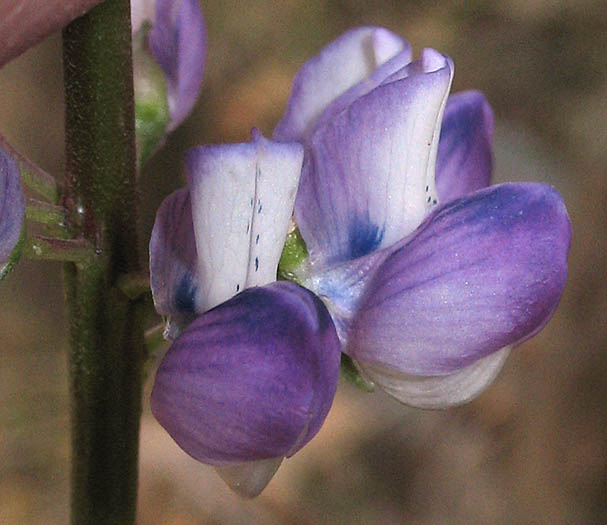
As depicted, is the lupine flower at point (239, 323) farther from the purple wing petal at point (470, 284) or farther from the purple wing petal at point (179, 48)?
the purple wing petal at point (179, 48)

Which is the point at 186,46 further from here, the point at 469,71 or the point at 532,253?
the point at 469,71

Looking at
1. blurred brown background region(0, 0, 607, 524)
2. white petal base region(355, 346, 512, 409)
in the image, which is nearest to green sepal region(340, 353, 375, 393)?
white petal base region(355, 346, 512, 409)

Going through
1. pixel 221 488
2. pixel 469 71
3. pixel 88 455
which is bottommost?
pixel 221 488

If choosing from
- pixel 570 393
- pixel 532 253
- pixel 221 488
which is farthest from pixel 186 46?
pixel 570 393

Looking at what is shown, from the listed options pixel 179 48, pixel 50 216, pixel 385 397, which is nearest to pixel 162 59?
pixel 179 48

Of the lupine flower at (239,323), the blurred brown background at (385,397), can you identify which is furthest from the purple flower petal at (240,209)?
the blurred brown background at (385,397)

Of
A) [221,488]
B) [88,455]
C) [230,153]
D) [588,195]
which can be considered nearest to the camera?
[230,153]
